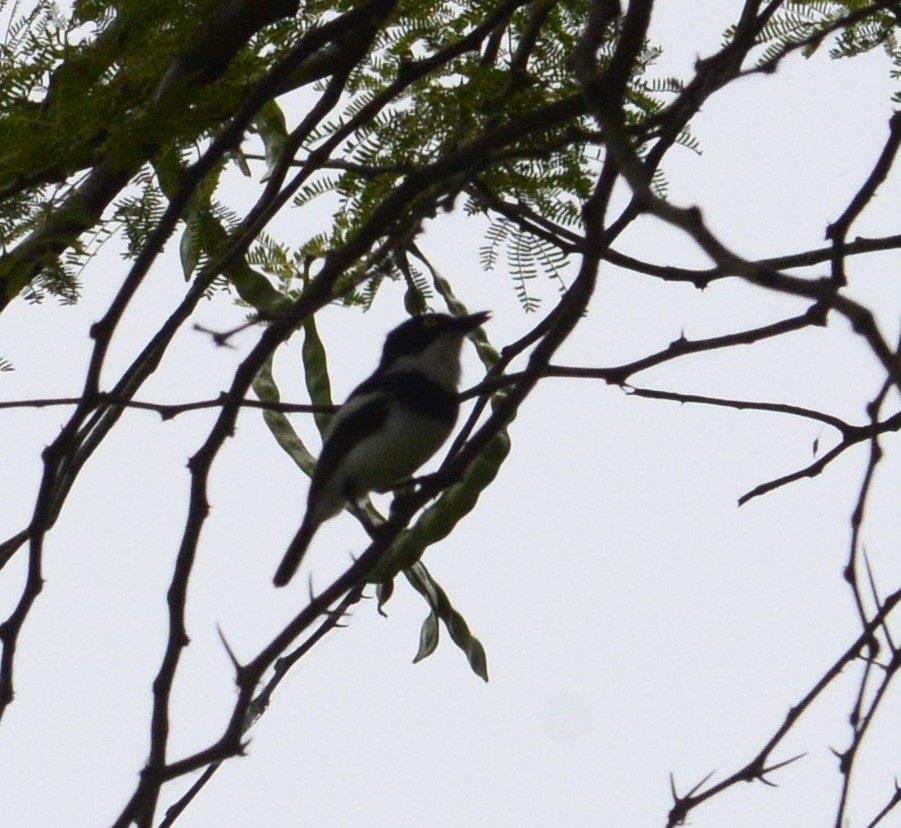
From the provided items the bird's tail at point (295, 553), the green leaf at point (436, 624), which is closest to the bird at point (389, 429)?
the bird's tail at point (295, 553)

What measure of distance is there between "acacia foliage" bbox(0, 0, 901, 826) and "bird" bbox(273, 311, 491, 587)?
0.50 m

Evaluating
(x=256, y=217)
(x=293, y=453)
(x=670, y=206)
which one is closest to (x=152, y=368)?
(x=256, y=217)

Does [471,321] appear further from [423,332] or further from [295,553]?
[295,553]

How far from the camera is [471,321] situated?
571 cm

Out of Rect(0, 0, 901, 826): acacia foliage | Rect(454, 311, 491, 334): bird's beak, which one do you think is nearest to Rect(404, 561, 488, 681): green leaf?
Rect(0, 0, 901, 826): acacia foliage

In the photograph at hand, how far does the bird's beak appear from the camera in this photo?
18.6 ft

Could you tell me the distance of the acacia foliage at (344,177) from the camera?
314 centimetres

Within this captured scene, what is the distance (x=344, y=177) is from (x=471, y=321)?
4.46 ft

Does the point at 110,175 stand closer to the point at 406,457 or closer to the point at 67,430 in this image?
the point at 67,430

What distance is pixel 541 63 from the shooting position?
182 inches

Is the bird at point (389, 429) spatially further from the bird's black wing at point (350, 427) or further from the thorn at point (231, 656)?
the thorn at point (231, 656)

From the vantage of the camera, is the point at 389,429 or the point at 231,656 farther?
the point at 389,429

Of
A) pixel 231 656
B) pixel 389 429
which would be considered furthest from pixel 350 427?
pixel 231 656

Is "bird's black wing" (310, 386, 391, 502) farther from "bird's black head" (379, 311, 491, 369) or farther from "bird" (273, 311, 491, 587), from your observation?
"bird's black head" (379, 311, 491, 369)
